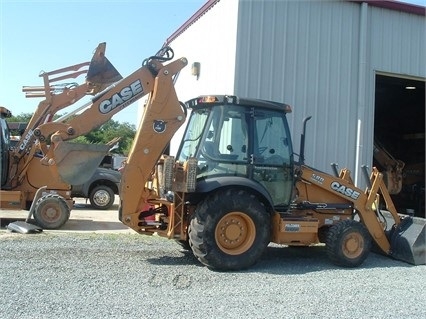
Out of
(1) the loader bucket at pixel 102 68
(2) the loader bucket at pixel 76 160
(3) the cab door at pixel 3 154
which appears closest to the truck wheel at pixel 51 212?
(3) the cab door at pixel 3 154

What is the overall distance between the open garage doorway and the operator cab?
7.20 meters

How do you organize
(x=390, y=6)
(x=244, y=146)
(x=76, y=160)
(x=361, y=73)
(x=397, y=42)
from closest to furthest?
1. (x=76, y=160)
2. (x=244, y=146)
3. (x=361, y=73)
4. (x=390, y=6)
5. (x=397, y=42)

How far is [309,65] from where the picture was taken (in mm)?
11172

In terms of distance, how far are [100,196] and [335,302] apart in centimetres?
1131

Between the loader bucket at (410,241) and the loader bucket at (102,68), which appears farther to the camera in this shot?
the loader bucket at (102,68)

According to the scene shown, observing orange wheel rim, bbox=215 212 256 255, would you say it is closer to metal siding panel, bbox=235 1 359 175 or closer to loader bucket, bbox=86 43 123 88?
metal siding panel, bbox=235 1 359 175

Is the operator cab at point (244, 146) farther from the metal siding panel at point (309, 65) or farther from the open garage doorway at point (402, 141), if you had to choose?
the open garage doorway at point (402, 141)

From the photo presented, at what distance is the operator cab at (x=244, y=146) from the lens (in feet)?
24.1

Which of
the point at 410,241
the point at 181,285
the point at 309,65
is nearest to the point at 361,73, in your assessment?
the point at 309,65

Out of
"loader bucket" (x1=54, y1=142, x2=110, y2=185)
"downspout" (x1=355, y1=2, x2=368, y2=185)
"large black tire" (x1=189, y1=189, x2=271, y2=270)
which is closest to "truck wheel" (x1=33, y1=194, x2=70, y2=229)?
"loader bucket" (x1=54, y1=142, x2=110, y2=185)

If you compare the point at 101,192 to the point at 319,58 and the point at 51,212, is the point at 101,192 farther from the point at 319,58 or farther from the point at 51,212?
the point at 319,58

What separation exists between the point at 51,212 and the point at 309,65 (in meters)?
6.54

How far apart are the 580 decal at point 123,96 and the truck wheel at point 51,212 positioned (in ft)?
13.9

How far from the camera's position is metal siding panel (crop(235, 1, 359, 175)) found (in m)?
10.7
